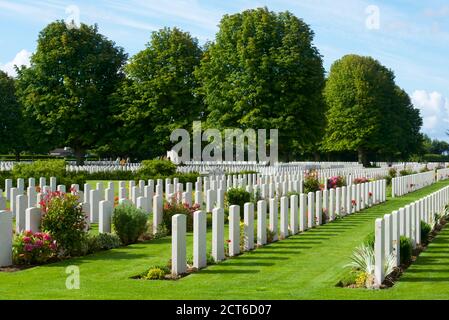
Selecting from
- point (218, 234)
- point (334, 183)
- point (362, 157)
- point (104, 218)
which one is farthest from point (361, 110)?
point (218, 234)

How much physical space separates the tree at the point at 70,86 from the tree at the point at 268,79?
9.45 meters

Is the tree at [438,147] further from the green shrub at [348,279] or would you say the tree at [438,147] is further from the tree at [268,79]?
the green shrub at [348,279]

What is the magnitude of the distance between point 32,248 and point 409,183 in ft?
86.1

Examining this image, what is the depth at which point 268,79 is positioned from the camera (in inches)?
1885

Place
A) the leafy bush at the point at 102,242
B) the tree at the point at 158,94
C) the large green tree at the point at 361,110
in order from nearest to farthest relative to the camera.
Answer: the leafy bush at the point at 102,242 → the tree at the point at 158,94 → the large green tree at the point at 361,110

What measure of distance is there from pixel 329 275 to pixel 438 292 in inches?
70.4

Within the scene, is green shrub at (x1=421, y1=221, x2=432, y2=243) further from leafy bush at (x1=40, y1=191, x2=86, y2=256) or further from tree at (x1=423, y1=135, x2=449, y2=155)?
tree at (x1=423, y1=135, x2=449, y2=155)

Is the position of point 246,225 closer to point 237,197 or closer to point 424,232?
point 424,232

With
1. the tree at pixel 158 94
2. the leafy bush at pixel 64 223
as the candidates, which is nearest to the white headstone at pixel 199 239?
the leafy bush at pixel 64 223

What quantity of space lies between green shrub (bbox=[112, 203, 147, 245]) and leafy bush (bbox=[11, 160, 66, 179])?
1447 centimetres

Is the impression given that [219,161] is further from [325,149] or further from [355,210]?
[355,210]

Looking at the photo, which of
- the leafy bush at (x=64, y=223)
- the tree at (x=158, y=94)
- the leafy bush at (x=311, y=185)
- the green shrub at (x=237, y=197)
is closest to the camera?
the leafy bush at (x=64, y=223)

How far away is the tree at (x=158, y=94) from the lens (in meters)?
52.4

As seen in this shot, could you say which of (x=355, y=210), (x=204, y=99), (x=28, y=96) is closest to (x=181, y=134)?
(x=204, y=99)
